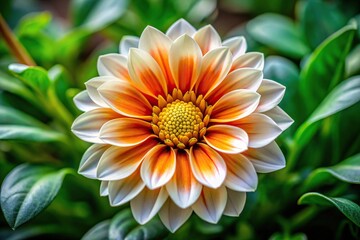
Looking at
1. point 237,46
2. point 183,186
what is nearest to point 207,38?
point 237,46

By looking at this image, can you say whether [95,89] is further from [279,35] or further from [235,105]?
[279,35]

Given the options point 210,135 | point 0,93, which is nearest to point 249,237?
point 210,135

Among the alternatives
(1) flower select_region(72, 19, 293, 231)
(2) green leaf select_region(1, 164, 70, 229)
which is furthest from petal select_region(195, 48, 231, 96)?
(2) green leaf select_region(1, 164, 70, 229)

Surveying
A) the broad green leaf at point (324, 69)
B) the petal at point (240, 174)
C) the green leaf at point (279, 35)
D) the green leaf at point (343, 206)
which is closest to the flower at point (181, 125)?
the petal at point (240, 174)

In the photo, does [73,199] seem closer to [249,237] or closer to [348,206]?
[249,237]

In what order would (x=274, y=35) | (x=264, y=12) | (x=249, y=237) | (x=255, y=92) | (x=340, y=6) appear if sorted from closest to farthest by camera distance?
(x=255, y=92)
(x=249, y=237)
(x=274, y=35)
(x=340, y=6)
(x=264, y=12)
